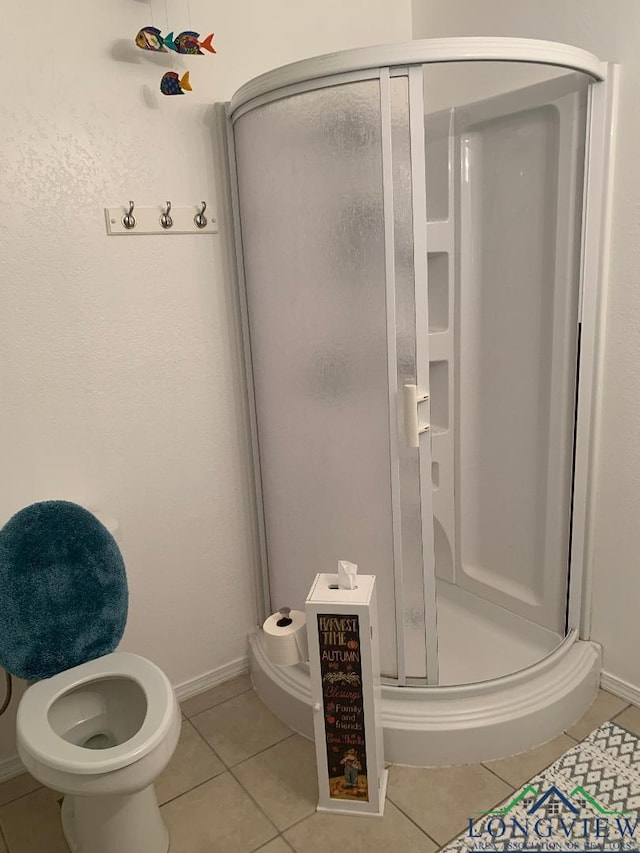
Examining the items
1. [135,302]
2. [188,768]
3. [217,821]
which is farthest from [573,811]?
[135,302]

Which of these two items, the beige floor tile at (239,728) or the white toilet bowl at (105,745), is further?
the beige floor tile at (239,728)

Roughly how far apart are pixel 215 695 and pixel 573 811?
3.68ft

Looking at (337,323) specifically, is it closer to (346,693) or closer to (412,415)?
(412,415)

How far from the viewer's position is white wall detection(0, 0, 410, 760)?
1.72m

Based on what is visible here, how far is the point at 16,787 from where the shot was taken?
1.90 m

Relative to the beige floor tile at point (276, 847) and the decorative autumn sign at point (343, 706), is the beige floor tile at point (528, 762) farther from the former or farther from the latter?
the beige floor tile at point (276, 847)

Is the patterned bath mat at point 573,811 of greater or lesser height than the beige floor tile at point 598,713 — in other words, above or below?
below

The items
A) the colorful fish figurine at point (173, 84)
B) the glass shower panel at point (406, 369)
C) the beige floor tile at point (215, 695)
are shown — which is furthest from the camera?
the beige floor tile at point (215, 695)

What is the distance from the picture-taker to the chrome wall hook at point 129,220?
73.0 inches

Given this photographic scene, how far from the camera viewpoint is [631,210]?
1.79 meters

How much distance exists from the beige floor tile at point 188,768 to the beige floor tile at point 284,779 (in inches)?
3.2

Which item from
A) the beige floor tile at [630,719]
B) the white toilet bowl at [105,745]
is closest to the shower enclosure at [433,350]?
the beige floor tile at [630,719]

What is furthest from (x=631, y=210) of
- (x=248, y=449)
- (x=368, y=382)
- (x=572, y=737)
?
(x=572, y=737)

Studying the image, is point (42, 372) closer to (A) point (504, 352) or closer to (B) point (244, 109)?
(B) point (244, 109)
